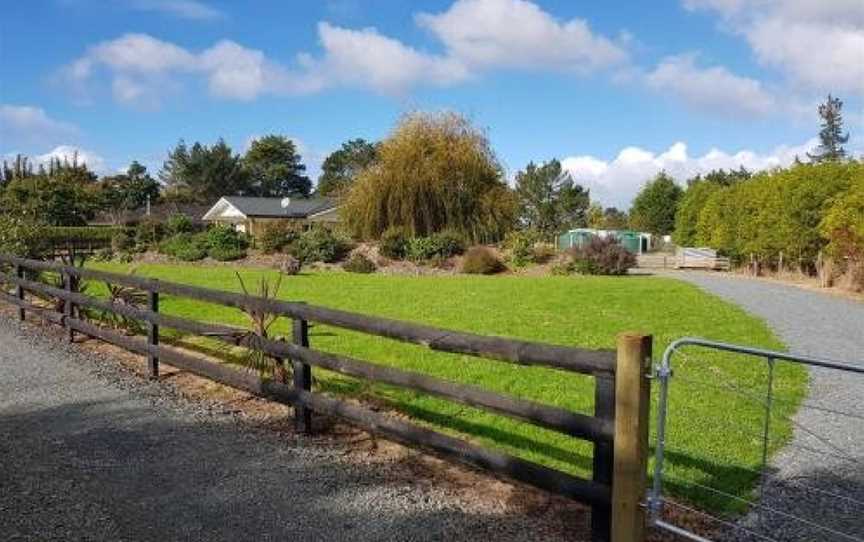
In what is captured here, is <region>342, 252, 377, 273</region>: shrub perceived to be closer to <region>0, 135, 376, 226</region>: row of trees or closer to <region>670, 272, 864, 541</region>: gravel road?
<region>670, 272, 864, 541</region>: gravel road

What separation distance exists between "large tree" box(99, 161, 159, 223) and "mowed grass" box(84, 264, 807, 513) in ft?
199

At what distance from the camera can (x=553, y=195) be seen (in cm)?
8112

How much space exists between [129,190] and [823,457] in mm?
91361

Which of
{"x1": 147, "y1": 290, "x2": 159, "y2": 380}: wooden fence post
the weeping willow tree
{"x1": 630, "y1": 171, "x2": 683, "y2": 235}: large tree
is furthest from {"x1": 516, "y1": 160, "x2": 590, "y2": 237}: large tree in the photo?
{"x1": 147, "y1": 290, "x2": 159, "y2": 380}: wooden fence post

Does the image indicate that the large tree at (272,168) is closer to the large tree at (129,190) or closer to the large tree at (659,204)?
the large tree at (129,190)

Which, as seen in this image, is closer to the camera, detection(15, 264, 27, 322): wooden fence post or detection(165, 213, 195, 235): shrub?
→ detection(15, 264, 27, 322): wooden fence post

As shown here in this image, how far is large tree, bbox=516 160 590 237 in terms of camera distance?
7438 cm

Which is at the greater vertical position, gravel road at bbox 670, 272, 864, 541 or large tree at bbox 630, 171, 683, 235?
large tree at bbox 630, 171, 683, 235

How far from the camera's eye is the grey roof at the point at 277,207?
2475 inches

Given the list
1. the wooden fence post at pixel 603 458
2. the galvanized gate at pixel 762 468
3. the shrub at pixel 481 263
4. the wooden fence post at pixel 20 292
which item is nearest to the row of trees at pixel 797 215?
the shrub at pixel 481 263

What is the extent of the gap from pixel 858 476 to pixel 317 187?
10299cm

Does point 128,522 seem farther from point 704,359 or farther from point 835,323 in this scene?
point 835,323

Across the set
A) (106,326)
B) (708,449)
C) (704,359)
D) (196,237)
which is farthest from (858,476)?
(196,237)

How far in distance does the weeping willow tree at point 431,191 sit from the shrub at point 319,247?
275 cm
